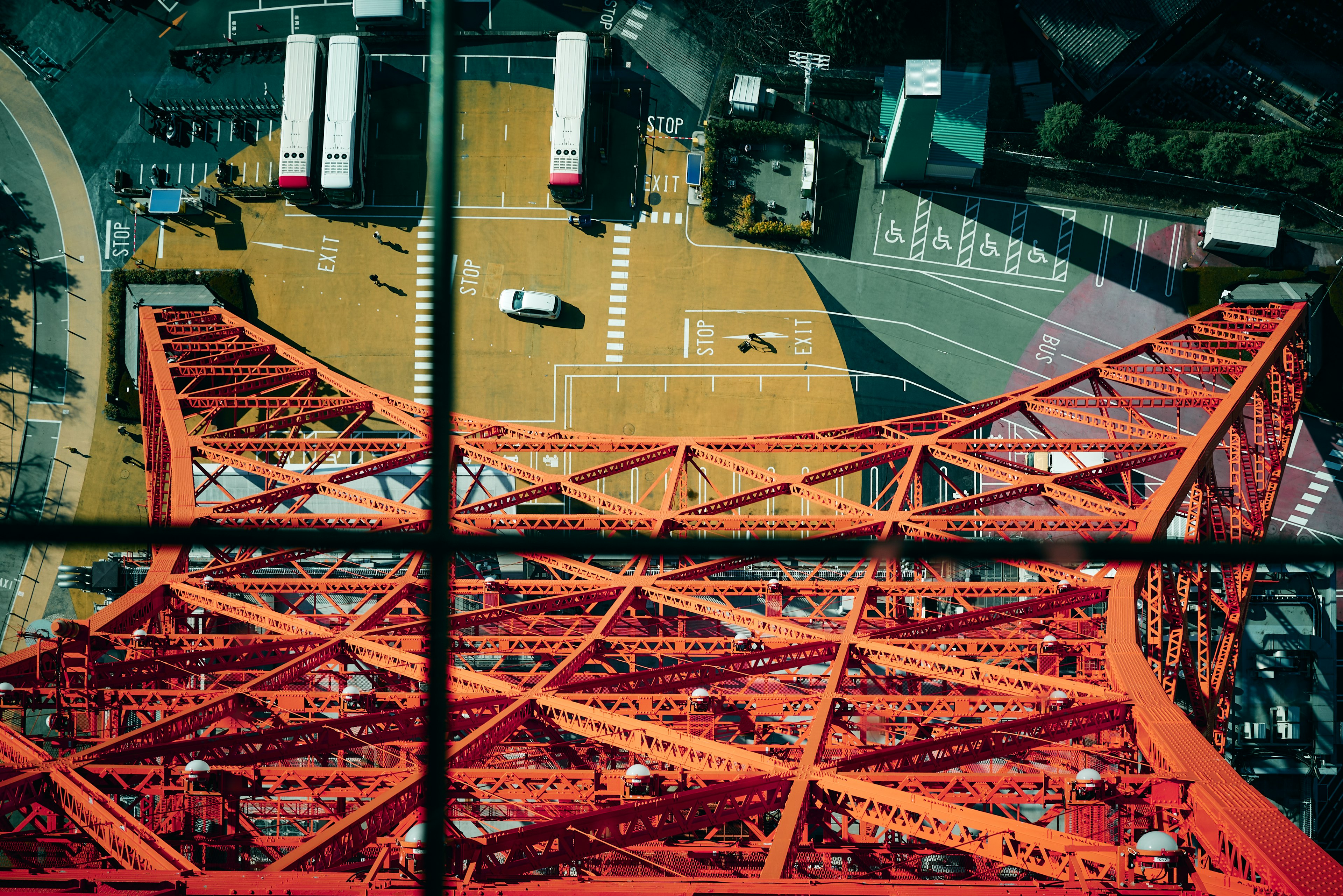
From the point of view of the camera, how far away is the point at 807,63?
5506 cm

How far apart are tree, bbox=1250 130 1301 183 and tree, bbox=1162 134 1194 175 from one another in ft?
9.64

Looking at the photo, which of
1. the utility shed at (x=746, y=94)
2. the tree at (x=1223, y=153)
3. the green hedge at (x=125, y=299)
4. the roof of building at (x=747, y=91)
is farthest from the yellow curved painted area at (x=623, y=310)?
the tree at (x=1223, y=153)

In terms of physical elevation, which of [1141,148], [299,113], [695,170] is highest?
[1141,148]

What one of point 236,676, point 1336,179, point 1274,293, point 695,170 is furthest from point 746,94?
point 236,676

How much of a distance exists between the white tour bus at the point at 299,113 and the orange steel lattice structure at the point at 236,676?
27.3 ft

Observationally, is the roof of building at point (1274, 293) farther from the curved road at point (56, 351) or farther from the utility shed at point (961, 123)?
the curved road at point (56, 351)

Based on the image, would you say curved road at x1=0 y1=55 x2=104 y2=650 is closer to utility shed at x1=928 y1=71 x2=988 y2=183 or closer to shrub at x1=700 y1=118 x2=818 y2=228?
shrub at x1=700 y1=118 x2=818 y2=228

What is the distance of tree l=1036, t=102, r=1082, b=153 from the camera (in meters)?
52.3

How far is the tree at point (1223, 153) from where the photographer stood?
52.1 m

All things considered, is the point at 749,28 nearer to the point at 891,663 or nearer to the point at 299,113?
the point at 299,113

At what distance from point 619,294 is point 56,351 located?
3057cm

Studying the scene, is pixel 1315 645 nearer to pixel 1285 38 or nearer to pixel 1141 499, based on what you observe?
pixel 1141 499

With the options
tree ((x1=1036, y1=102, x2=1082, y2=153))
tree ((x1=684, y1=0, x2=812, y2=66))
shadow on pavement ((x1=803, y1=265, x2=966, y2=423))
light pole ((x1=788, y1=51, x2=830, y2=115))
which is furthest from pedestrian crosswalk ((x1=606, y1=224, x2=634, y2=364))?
tree ((x1=1036, y1=102, x2=1082, y2=153))

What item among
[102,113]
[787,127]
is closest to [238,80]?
[102,113]
